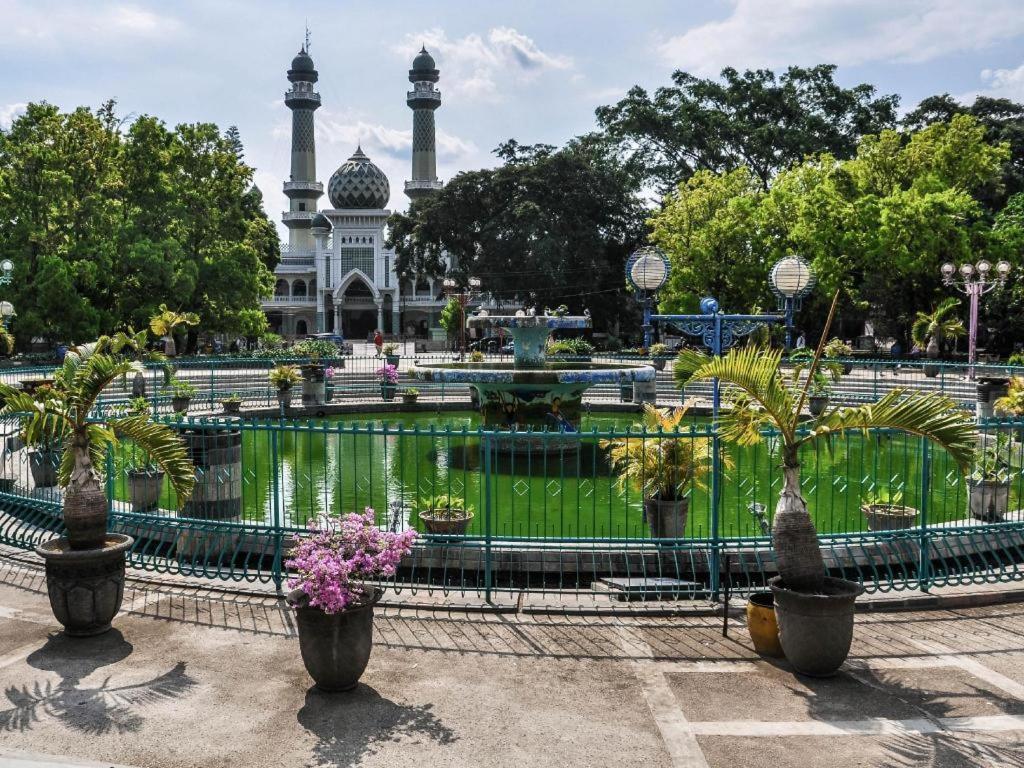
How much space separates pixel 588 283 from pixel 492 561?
4632 centimetres

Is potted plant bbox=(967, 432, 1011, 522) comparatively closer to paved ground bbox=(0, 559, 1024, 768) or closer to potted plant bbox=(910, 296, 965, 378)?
paved ground bbox=(0, 559, 1024, 768)

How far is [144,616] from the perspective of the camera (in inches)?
317

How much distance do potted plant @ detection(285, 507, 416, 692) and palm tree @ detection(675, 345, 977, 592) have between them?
9.61 feet

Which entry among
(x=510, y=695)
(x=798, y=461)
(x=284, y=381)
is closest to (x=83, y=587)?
(x=510, y=695)

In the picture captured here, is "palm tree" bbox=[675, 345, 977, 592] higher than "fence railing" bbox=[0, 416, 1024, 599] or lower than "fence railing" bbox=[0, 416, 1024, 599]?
higher

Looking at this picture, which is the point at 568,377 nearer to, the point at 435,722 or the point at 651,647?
the point at 651,647

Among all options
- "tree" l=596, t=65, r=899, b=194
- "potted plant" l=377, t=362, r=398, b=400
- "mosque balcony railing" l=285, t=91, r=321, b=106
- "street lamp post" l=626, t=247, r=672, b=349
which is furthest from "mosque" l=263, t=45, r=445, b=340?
"street lamp post" l=626, t=247, r=672, b=349

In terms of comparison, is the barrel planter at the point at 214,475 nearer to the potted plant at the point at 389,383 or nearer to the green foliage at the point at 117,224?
the potted plant at the point at 389,383

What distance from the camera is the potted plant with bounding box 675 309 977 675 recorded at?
21.3 feet

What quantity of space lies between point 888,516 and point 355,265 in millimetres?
71497

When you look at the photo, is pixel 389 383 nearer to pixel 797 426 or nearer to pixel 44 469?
pixel 44 469

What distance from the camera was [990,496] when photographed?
34.4 ft

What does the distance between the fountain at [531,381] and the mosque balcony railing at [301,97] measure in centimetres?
8835

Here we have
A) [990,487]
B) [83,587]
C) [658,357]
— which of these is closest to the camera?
[83,587]
